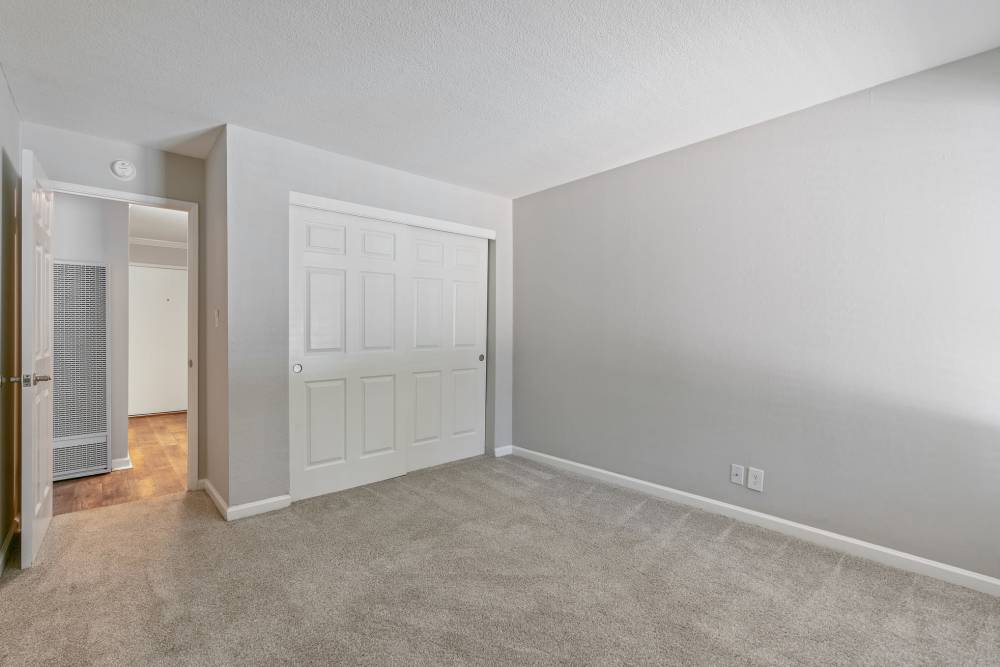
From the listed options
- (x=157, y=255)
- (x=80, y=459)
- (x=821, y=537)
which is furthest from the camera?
(x=157, y=255)

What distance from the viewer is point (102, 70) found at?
2.15 metres

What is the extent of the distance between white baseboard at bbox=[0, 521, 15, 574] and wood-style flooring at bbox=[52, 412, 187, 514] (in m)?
0.54

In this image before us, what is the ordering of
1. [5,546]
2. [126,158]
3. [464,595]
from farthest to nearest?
[126,158]
[5,546]
[464,595]

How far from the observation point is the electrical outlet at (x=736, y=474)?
2.83m

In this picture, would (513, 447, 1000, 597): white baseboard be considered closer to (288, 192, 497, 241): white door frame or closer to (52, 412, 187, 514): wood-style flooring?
(288, 192, 497, 241): white door frame

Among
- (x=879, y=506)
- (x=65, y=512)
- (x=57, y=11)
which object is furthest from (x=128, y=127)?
(x=879, y=506)

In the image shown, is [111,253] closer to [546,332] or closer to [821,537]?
[546,332]

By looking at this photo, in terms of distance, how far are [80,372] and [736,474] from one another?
15.4 ft

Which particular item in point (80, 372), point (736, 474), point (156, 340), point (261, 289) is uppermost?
point (261, 289)

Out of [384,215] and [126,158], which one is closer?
[126,158]

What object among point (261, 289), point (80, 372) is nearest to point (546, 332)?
point (261, 289)

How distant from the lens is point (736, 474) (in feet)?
9.34

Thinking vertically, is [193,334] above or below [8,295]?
below

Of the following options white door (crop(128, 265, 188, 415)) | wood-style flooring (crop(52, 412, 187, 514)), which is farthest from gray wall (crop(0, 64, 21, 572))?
white door (crop(128, 265, 188, 415))
